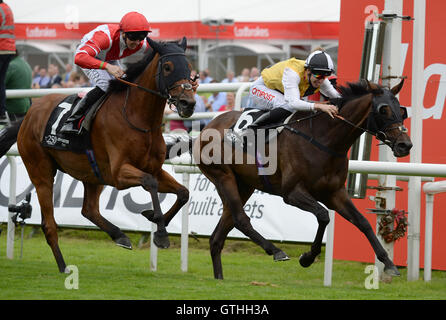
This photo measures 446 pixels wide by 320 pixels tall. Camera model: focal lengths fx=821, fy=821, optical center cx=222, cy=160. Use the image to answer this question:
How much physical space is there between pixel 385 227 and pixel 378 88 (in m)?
1.46

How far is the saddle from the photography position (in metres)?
6.92

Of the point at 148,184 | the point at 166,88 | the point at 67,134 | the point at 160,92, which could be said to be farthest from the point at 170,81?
the point at 67,134

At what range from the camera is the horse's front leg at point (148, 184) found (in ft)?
20.6

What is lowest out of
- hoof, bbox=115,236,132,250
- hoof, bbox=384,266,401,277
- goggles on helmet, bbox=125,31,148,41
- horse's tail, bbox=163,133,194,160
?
hoof, bbox=384,266,401,277

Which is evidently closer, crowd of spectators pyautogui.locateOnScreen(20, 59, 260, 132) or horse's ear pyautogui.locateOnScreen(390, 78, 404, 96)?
horse's ear pyautogui.locateOnScreen(390, 78, 404, 96)

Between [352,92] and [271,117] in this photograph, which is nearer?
[352,92]

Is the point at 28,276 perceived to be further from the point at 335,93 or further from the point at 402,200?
the point at 402,200

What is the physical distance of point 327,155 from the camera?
263 inches

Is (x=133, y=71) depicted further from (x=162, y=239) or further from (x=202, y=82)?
(x=202, y=82)

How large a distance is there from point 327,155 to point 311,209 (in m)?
0.47

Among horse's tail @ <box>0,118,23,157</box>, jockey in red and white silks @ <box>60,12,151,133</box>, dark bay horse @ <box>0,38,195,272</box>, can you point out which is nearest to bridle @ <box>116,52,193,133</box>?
dark bay horse @ <box>0,38,195,272</box>

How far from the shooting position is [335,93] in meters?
7.25

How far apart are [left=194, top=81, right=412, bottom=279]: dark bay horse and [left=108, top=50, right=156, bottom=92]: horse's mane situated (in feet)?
4.26

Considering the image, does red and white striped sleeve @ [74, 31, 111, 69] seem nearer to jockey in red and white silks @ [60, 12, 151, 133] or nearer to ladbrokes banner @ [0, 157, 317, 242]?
jockey in red and white silks @ [60, 12, 151, 133]
